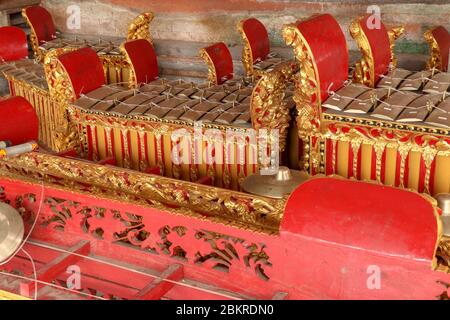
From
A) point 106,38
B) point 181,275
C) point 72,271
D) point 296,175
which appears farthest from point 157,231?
point 106,38

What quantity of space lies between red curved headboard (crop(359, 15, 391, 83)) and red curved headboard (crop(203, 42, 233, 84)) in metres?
1.06

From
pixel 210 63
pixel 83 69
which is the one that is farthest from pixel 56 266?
pixel 210 63

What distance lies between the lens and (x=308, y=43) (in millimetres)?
2160

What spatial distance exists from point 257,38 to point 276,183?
205 centimetres

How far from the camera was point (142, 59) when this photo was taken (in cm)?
343

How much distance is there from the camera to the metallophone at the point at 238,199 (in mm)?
1508

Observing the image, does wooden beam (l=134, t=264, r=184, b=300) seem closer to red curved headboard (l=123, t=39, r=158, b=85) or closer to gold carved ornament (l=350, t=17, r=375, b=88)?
gold carved ornament (l=350, t=17, r=375, b=88)

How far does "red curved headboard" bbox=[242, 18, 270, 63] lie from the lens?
12.9 feet

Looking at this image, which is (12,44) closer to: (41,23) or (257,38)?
(41,23)

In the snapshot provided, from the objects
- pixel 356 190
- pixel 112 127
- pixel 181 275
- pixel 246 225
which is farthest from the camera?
pixel 112 127

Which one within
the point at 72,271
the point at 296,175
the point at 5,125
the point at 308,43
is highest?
the point at 308,43

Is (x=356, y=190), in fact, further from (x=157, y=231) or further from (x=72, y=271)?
(x=72, y=271)

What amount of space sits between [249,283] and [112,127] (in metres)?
1.25

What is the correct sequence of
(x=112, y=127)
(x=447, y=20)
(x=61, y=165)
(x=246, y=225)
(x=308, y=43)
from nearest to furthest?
(x=246, y=225) < (x=308, y=43) < (x=61, y=165) < (x=112, y=127) < (x=447, y=20)
